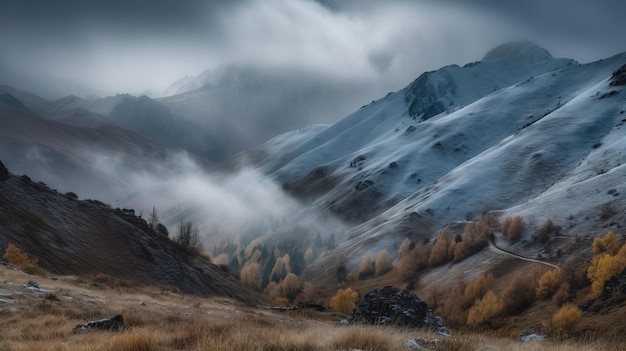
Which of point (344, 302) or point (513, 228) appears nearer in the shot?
point (344, 302)

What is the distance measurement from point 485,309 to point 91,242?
288 feet

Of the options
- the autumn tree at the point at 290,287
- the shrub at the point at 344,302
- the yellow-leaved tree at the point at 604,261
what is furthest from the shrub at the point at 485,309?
the autumn tree at the point at 290,287

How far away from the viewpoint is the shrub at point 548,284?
10743 centimetres

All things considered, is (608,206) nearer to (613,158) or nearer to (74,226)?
(613,158)

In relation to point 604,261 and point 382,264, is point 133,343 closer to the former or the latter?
point 604,261

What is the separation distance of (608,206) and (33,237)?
151 meters

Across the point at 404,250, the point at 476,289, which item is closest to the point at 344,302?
the point at 476,289

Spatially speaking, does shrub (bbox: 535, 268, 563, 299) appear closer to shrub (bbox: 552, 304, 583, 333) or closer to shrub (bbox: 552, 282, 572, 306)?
shrub (bbox: 552, 282, 572, 306)

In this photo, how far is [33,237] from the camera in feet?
202

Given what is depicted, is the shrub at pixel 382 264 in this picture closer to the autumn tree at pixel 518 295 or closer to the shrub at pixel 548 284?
the autumn tree at pixel 518 295

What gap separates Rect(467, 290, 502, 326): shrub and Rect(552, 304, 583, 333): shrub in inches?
936

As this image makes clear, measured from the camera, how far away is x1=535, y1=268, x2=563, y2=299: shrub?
107 meters

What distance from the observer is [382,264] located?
196 m

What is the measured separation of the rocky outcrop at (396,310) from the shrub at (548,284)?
84777 millimetres
